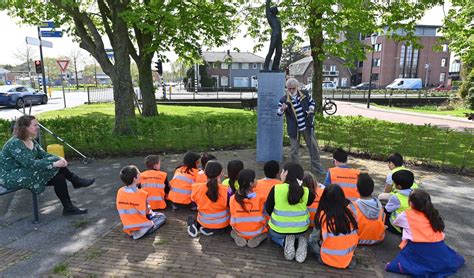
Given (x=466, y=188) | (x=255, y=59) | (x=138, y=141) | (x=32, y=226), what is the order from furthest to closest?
1. (x=255, y=59)
2. (x=138, y=141)
3. (x=466, y=188)
4. (x=32, y=226)

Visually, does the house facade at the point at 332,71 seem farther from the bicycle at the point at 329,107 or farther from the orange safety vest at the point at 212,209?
the orange safety vest at the point at 212,209

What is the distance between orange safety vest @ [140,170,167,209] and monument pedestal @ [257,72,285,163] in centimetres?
317

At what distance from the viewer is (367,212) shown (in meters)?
3.89

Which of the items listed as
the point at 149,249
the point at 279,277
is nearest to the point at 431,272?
the point at 279,277

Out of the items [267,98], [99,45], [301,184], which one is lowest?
[301,184]

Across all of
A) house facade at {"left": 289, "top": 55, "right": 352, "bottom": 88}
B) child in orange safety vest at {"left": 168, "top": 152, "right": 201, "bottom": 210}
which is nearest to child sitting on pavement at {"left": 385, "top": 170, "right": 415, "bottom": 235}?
child in orange safety vest at {"left": 168, "top": 152, "right": 201, "bottom": 210}

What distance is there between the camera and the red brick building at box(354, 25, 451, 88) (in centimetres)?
6475

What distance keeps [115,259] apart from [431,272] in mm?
3398

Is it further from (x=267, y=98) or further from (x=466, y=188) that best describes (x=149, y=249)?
(x=466, y=188)

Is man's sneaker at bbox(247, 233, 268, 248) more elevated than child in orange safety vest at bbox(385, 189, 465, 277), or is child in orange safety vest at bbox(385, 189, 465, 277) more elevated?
child in orange safety vest at bbox(385, 189, 465, 277)

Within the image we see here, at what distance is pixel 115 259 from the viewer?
3750 millimetres

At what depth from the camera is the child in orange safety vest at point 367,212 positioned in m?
3.88

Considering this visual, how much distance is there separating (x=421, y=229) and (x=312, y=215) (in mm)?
1250

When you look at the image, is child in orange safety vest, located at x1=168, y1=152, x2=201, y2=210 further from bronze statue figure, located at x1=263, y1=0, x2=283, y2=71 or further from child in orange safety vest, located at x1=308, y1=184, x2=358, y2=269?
bronze statue figure, located at x1=263, y1=0, x2=283, y2=71
